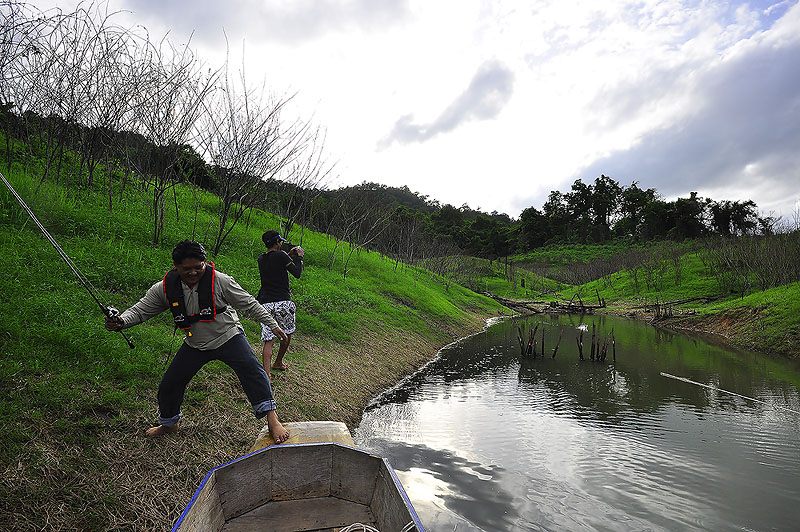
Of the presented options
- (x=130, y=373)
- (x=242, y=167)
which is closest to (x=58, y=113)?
(x=242, y=167)

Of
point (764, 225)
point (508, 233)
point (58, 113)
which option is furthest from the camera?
point (508, 233)

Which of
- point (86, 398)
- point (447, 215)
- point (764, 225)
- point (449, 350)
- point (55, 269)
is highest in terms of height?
point (447, 215)

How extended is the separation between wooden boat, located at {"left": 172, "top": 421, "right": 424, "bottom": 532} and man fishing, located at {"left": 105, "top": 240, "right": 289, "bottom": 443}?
63 centimetres

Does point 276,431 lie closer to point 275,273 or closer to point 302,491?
point 302,491

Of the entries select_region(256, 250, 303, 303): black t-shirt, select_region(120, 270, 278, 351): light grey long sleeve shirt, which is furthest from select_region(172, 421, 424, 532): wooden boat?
select_region(256, 250, 303, 303): black t-shirt

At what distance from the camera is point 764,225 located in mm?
35125

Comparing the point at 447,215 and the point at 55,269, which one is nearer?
the point at 55,269

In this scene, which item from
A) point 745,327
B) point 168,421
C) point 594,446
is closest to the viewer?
point 168,421

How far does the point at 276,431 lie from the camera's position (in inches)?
166

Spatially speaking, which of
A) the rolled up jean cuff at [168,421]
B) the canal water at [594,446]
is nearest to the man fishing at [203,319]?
the rolled up jean cuff at [168,421]

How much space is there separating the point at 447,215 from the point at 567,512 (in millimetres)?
89081

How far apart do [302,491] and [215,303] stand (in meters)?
2.01

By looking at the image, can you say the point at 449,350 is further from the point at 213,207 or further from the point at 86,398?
the point at 86,398

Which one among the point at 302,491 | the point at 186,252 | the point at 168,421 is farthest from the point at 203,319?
the point at 302,491
